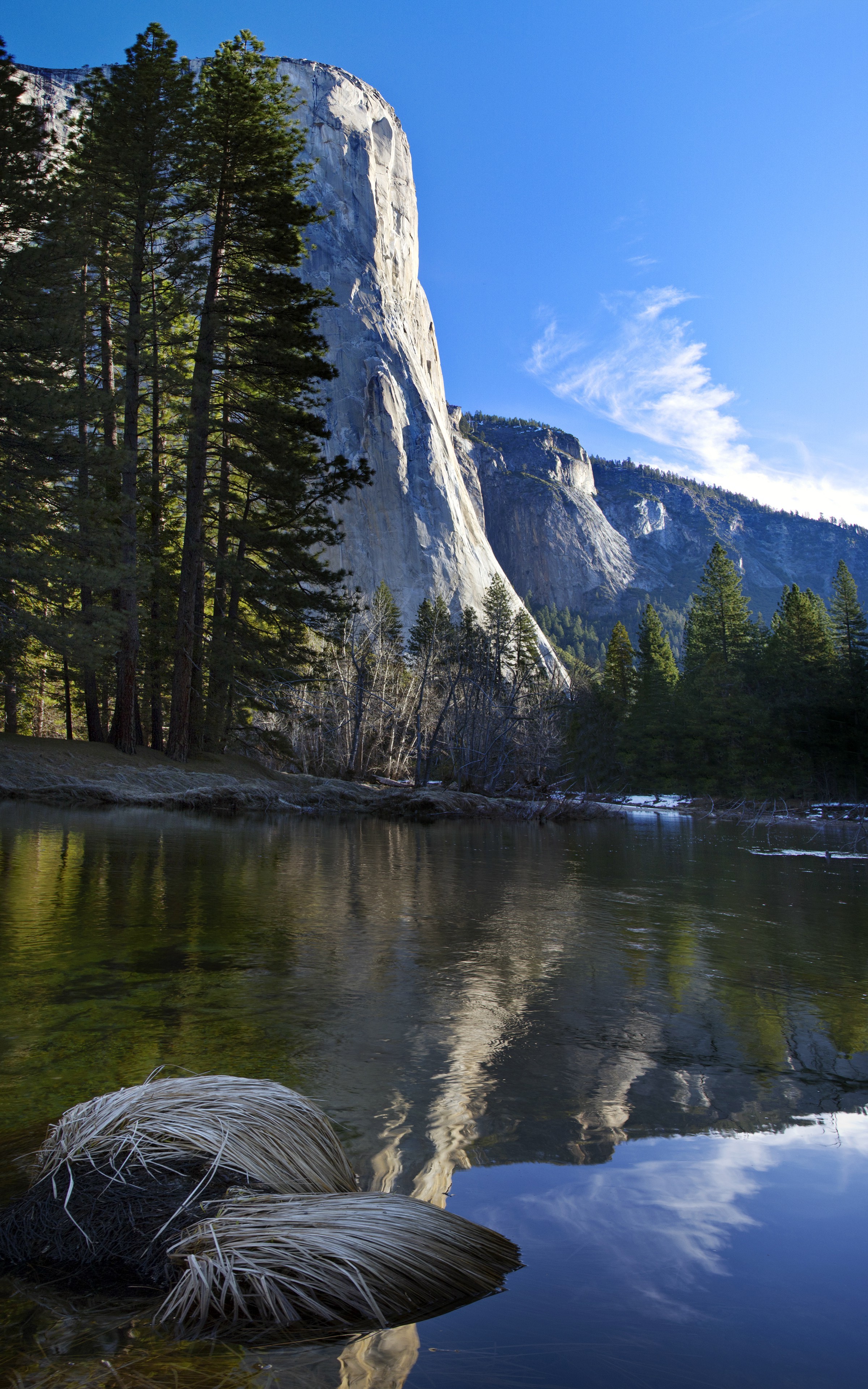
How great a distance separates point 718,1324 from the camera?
1645mm

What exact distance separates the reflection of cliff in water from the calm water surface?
0.02 metres

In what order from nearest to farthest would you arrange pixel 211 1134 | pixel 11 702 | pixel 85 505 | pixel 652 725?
pixel 211 1134 → pixel 85 505 → pixel 11 702 → pixel 652 725

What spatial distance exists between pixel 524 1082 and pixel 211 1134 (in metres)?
1.49

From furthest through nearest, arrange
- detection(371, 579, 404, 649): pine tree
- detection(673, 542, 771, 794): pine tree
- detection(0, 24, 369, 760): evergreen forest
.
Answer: detection(673, 542, 771, 794): pine tree → detection(371, 579, 404, 649): pine tree → detection(0, 24, 369, 760): evergreen forest

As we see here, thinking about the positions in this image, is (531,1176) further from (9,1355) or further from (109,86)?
(109,86)

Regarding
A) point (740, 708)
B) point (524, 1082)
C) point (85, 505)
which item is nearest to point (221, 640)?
point (85, 505)

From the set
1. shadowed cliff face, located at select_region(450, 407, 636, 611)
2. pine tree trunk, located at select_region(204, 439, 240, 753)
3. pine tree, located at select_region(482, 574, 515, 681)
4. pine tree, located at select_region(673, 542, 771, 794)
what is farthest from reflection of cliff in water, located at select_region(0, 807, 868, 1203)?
shadowed cliff face, located at select_region(450, 407, 636, 611)

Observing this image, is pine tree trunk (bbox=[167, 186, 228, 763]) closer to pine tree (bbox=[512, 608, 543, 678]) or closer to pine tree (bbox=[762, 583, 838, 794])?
pine tree (bbox=[762, 583, 838, 794])

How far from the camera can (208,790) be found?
1619 cm

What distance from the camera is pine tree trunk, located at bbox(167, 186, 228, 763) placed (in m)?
18.0

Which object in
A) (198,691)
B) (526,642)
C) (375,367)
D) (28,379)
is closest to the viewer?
(28,379)

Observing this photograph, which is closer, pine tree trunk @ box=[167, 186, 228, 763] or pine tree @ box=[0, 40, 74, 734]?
pine tree @ box=[0, 40, 74, 734]

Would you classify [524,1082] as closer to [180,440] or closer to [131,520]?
[131,520]

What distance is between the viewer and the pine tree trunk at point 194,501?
18.0 meters
